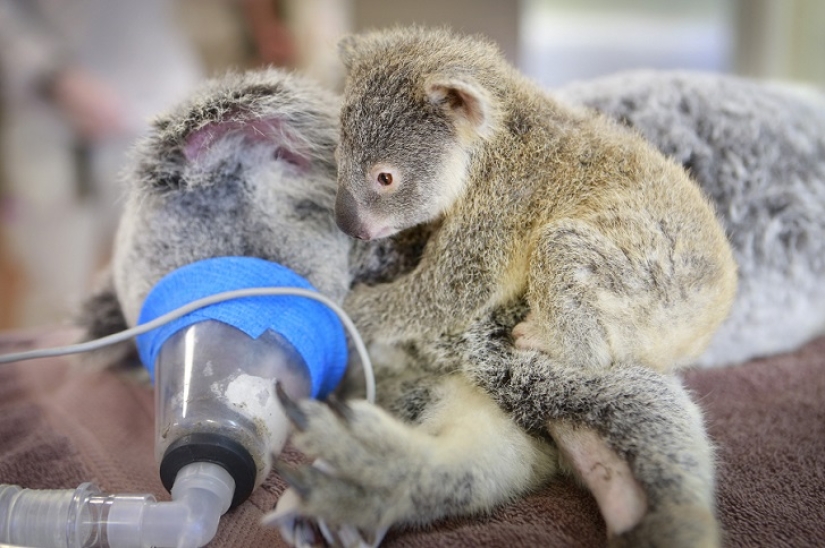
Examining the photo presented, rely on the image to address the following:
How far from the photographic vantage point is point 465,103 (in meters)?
1.03

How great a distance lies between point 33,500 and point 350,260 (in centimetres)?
62

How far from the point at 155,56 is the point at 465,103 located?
3493mm

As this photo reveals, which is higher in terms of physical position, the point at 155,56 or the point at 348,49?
the point at 348,49

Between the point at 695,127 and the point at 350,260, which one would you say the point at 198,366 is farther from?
the point at 695,127

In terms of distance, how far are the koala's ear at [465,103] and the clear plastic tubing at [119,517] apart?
2.17 feet

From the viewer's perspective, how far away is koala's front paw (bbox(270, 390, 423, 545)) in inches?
29.8

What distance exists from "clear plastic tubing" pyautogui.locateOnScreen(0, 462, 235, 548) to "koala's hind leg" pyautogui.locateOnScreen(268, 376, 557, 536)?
0.47ft

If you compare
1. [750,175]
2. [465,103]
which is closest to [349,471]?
[465,103]

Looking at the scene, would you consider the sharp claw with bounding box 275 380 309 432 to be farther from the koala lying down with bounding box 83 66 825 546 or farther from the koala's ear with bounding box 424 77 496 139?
the koala's ear with bounding box 424 77 496 139

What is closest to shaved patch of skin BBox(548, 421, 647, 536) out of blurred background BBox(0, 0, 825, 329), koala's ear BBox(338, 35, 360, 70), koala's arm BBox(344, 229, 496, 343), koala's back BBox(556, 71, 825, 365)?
koala's arm BBox(344, 229, 496, 343)

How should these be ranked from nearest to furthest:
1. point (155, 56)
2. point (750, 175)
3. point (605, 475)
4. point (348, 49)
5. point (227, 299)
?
point (605, 475), point (227, 299), point (348, 49), point (750, 175), point (155, 56)

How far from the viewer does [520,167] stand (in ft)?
3.48

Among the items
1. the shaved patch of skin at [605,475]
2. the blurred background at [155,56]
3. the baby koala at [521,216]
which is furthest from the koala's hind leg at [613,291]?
the blurred background at [155,56]

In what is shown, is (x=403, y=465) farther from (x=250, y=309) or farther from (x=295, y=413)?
(x=250, y=309)
